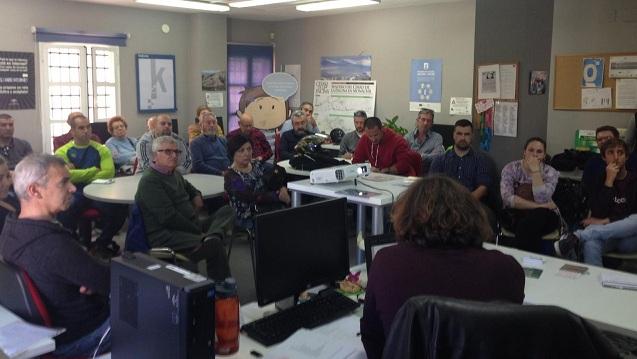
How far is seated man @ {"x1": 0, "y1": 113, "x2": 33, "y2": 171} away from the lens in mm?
5695

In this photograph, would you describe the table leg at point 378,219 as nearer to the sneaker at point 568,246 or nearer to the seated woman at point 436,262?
the sneaker at point 568,246

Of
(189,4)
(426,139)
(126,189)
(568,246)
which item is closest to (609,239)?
(568,246)

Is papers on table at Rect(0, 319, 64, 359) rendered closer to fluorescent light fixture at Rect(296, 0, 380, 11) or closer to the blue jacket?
the blue jacket

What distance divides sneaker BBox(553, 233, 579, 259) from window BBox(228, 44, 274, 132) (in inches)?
251

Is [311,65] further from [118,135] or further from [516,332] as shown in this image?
[516,332]

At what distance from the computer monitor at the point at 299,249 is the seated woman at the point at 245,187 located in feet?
7.14

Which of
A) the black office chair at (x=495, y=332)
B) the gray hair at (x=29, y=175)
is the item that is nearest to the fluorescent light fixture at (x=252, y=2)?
the gray hair at (x=29, y=175)

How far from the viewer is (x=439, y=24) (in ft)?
26.2

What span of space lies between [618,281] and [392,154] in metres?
3.22

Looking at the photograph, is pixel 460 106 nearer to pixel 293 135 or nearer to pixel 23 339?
pixel 293 135

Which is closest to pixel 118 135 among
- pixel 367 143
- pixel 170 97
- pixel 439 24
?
pixel 170 97

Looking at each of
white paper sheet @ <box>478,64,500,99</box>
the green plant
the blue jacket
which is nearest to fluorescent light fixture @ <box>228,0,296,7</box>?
the blue jacket

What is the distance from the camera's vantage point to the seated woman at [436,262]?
1764 mm

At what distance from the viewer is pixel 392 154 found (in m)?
5.62
